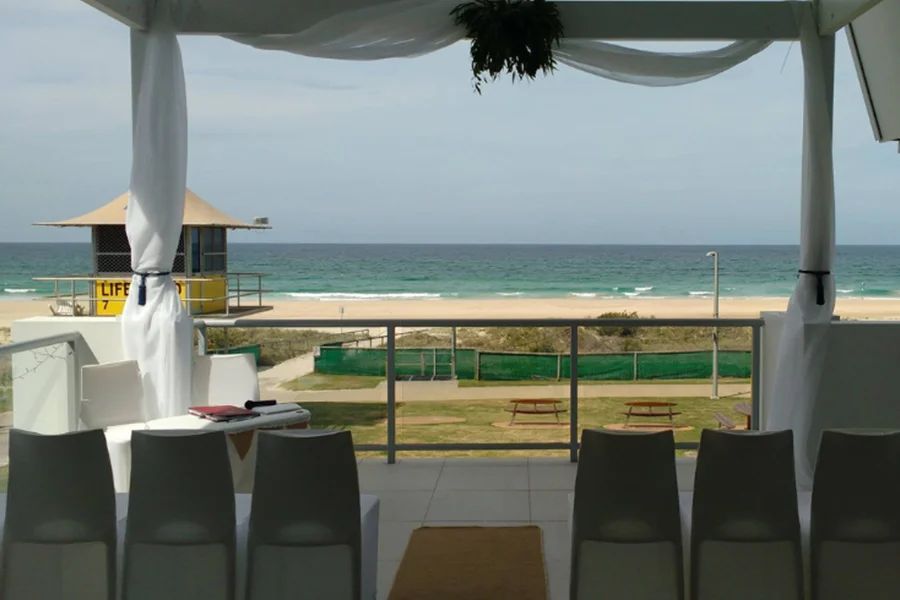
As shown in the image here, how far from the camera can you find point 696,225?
35.7 metres

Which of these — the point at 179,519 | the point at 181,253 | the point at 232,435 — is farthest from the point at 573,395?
the point at 181,253

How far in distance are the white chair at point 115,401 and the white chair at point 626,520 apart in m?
2.90

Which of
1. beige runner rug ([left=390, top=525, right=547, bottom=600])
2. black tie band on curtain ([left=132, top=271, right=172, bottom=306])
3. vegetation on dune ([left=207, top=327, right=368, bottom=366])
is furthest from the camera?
vegetation on dune ([left=207, top=327, right=368, bottom=366])

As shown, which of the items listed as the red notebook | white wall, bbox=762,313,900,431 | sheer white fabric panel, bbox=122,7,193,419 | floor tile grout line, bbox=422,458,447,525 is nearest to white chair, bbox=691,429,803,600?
floor tile grout line, bbox=422,458,447,525

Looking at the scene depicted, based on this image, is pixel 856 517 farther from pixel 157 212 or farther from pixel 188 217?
pixel 188 217

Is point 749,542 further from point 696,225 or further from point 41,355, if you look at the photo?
point 696,225

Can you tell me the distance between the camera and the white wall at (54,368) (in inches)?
213

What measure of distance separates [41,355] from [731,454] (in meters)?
4.01

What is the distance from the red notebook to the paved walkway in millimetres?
1015

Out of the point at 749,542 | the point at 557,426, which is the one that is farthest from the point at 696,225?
the point at 749,542

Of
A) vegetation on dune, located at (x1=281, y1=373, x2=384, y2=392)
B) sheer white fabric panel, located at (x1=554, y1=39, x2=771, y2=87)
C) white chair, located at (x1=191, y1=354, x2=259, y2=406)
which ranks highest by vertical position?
sheer white fabric panel, located at (x1=554, y1=39, x2=771, y2=87)

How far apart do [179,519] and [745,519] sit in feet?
5.83

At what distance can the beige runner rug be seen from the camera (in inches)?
155

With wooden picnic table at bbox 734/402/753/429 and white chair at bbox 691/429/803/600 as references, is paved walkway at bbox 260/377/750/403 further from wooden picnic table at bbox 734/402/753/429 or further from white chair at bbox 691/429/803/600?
white chair at bbox 691/429/803/600
